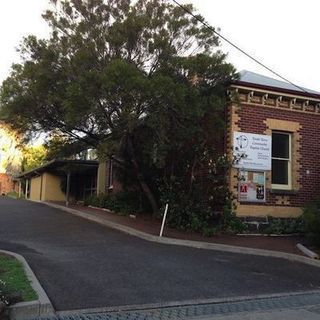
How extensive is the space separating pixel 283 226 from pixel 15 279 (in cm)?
1074

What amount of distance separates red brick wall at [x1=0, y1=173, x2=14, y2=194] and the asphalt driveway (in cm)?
4079

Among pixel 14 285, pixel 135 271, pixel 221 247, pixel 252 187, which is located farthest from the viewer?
pixel 252 187

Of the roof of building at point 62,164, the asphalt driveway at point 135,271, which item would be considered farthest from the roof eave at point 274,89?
the roof of building at point 62,164

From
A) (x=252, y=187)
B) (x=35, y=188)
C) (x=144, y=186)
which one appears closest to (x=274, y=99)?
(x=252, y=187)

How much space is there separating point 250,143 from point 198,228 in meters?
3.26

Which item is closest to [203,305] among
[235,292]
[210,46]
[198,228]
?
[235,292]

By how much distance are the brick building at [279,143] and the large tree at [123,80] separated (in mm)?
1096

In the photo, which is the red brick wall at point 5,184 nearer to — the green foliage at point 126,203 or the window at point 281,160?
the green foliage at point 126,203

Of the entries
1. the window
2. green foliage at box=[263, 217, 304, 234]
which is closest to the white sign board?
the window

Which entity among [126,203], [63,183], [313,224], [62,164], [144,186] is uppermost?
[62,164]

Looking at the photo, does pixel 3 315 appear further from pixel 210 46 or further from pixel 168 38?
pixel 210 46

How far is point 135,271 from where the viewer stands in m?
10.8

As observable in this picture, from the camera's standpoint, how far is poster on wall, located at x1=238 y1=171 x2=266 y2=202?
1773 cm

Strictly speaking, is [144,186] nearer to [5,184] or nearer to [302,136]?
[302,136]
